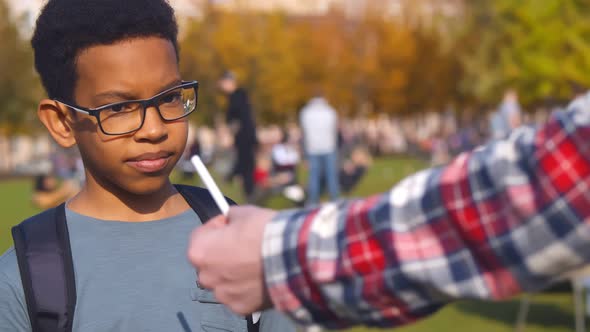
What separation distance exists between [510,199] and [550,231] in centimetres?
8

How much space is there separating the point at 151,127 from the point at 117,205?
0.26m

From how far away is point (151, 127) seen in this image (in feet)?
8.10

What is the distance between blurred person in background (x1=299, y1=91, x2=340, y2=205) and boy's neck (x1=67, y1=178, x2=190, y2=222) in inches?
539

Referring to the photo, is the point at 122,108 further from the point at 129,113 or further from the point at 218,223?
the point at 218,223

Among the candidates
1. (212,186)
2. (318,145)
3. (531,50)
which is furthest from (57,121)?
(531,50)

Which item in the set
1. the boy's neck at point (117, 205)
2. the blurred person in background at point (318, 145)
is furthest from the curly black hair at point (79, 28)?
the blurred person in background at point (318, 145)

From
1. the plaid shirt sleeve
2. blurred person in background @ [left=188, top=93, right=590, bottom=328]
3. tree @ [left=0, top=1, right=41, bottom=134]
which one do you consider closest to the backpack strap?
blurred person in background @ [left=188, top=93, right=590, bottom=328]

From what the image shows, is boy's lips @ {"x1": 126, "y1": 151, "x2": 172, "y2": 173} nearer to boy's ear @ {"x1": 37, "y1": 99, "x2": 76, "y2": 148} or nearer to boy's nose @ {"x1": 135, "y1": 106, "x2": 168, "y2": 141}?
boy's nose @ {"x1": 135, "y1": 106, "x2": 168, "y2": 141}

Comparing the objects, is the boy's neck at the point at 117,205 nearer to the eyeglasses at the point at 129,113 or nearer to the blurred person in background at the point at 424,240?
the eyeglasses at the point at 129,113

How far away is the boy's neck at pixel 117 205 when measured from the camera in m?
2.56

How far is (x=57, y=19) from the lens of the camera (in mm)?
2580

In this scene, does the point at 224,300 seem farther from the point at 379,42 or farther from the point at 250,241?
the point at 379,42

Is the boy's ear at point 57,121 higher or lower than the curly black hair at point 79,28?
lower

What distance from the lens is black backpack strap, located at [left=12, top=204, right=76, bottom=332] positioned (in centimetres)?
221
